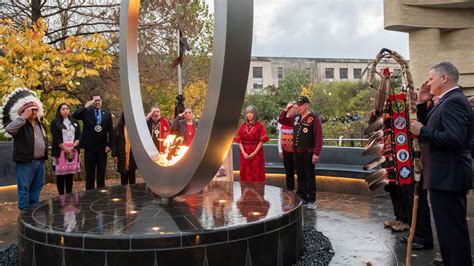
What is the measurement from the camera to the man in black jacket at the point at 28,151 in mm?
6422

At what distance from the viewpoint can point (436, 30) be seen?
1277 centimetres

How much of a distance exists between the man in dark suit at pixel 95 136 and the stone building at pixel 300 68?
53730 millimetres

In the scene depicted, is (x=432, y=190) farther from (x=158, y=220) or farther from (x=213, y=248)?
(x=158, y=220)

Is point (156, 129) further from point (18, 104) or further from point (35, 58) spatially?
point (35, 58)

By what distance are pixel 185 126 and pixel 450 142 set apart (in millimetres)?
4488

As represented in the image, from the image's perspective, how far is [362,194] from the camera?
9391mm

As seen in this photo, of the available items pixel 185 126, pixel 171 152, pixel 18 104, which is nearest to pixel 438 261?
pixel 171 152

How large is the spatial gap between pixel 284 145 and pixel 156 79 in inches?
290

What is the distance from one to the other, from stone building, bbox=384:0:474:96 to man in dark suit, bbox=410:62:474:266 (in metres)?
9.15

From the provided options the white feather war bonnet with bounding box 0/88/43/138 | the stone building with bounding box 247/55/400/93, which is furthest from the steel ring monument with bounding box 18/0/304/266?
the stone building with bounding box 247/55/400/93

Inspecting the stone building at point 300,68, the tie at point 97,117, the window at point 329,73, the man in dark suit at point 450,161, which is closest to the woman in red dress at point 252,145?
the tie at point 97,117

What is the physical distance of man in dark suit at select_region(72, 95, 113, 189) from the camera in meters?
7.68

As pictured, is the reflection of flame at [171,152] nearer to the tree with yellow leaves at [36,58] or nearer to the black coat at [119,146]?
the black coat at [119,146]

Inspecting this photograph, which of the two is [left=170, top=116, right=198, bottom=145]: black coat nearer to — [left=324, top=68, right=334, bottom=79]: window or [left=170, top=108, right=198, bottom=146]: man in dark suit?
[left=170, top=108, right=198, bottom=146]: man in dark suit
